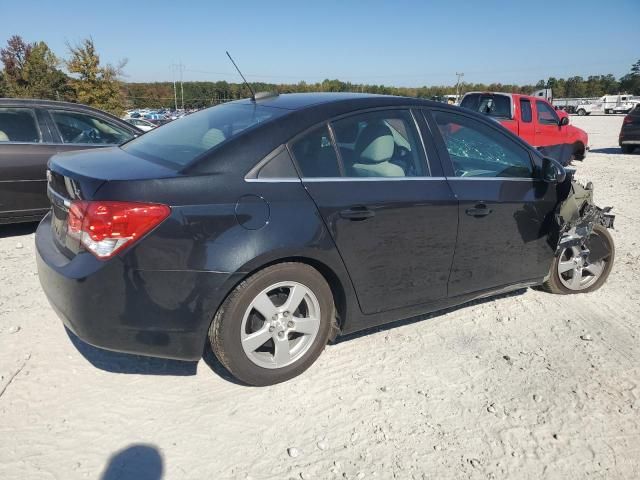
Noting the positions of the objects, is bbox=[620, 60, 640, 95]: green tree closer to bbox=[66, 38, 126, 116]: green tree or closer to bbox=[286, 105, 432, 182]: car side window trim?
bbox=[66, 38, 126, 116]: green tree

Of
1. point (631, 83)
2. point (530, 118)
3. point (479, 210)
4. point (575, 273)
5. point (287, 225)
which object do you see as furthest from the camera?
point (631, 83)

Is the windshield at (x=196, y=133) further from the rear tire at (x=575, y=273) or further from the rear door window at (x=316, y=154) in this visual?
the rear tire at (x=575, y=273)

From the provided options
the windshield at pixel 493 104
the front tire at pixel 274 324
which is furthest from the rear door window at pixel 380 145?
the windshield at pixel 493 104

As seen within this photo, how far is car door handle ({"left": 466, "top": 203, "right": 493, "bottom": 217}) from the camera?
3201mm

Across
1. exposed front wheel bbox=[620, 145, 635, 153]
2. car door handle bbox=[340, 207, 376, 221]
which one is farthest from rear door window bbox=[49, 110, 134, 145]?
exposed front wheel bbox=[620, 145, 635, 153]

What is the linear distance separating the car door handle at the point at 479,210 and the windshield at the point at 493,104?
873 centimetres

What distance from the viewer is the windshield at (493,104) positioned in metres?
11.1

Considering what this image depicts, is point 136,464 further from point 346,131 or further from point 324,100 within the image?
point 324,100

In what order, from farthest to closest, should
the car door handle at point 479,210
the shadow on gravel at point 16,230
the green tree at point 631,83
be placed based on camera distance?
the green tree at point 631,83
the shadow on gravel at point 16,230
the car door handle at point 479,210

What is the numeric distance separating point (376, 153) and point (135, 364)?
1996mm

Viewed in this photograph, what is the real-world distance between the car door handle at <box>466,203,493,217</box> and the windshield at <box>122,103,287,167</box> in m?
1.39

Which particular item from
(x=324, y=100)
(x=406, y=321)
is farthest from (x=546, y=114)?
(x=324, y=100)

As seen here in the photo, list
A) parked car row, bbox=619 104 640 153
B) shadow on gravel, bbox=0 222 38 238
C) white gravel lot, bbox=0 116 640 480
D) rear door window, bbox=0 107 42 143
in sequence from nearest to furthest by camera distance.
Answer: white gravel lot, bbox=0 116 640 480 → rear door window, bbox=0 107 42 143 → shadow on gravel, bbox=0 222 38 238 → parked car row, bbox=619 104 640 153

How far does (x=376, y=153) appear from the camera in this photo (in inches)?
119
